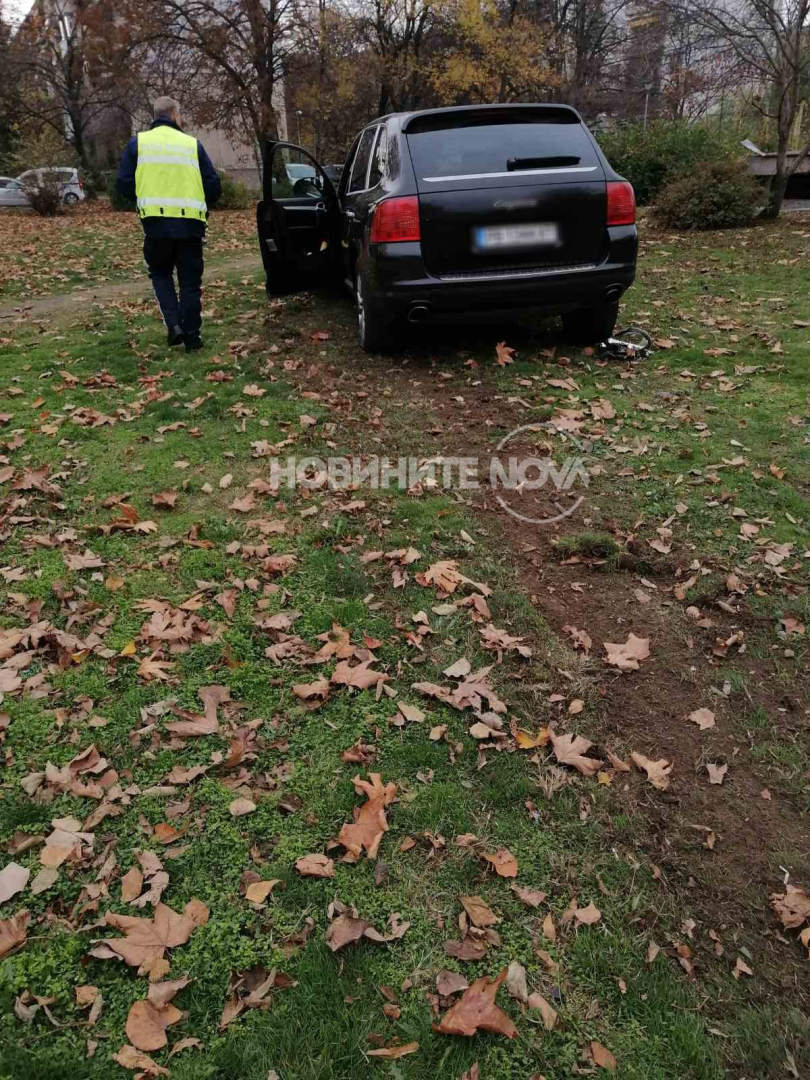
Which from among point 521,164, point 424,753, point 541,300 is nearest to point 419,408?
point 541,300

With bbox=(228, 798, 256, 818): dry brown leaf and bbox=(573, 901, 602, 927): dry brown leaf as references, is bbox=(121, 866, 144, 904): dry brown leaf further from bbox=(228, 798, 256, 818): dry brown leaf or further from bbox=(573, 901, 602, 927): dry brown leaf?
bbox=(573, 901, 602, 927): dry brown leaf

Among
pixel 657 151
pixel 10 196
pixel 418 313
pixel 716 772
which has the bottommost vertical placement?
pixel 716 772

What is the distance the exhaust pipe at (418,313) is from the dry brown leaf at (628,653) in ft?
10.9

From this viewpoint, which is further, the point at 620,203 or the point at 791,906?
the point at 620,203

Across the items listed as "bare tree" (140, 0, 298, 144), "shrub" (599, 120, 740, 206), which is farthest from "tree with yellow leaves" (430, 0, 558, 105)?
"shrub" (599, 120, 740, 206)

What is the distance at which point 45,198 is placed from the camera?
22.8m

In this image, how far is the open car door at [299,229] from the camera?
24.4 feet

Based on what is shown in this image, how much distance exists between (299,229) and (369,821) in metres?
6.64

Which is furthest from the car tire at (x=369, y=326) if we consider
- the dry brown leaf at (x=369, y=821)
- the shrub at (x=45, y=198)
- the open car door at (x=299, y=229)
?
the shrub at (x=45, y=198)

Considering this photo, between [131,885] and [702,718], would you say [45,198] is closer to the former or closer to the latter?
[131,885]

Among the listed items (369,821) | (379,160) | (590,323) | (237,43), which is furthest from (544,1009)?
(237,43)

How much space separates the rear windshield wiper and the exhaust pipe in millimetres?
1137

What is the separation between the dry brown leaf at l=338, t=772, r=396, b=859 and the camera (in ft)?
7.29

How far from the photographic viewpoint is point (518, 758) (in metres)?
2.51
